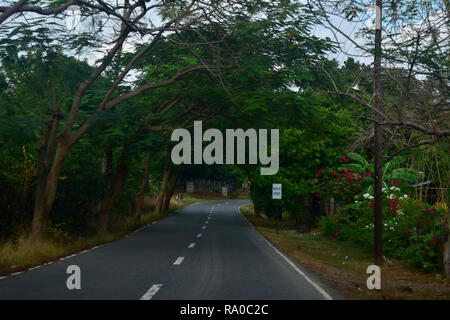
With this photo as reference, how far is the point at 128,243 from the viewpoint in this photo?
21.4 meters

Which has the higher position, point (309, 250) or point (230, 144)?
point (230, 144)

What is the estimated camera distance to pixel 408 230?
18141 millimetres

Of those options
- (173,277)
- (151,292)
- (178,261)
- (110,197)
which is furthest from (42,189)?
(151,292)

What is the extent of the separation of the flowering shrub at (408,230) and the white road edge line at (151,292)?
9.16 meters

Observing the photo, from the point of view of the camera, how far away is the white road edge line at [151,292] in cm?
915

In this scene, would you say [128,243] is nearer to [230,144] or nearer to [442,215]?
[230,144]

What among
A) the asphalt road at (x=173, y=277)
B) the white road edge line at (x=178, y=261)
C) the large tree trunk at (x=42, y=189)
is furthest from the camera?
the large tree trunk at (x=42, y=189)

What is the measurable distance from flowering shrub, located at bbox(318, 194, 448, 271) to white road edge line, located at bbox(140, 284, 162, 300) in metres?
9.16

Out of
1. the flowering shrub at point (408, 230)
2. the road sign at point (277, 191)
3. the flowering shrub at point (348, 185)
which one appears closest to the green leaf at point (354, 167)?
the flowering shrub at point (348, 185)

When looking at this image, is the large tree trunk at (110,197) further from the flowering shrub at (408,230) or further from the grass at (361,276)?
the flowering shrub at (408,230)

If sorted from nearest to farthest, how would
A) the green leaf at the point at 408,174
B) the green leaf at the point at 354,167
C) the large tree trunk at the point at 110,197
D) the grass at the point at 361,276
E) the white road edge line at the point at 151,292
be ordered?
1. the white road edge line at the point at 151,292
2. the grass at the point at 361,276
3. the green leaf at the point at 408,174
4. the large tree trunk at the point at 110,197
5. the green leaf at the point at 354,167

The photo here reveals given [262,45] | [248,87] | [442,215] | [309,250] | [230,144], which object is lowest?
[309,250]
